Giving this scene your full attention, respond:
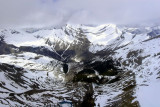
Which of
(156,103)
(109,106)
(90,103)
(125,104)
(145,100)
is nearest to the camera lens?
(156,103)

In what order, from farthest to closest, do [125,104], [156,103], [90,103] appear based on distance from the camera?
[90,103] < [125,104] < [156,103]

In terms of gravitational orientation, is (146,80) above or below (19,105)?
above

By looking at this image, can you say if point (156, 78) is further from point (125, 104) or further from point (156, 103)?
point (156, 103)

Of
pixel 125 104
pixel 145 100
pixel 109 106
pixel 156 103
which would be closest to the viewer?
pixel 156 103

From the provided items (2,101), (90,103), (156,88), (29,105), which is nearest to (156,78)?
(156,88)

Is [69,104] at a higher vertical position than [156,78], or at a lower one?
lower

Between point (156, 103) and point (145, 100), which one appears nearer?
point (156, 103)

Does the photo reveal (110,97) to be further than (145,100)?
Yes

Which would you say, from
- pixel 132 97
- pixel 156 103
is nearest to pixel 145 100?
pixel 156 103

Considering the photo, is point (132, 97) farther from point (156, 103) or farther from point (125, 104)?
point (156, 103)
